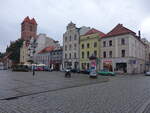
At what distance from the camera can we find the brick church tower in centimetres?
10775

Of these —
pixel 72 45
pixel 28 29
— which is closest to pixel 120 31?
pixel 72 45

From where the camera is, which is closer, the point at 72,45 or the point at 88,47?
the point at 88,47

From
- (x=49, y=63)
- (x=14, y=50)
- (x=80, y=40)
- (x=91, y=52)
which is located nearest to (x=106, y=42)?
(x=91, y=52)

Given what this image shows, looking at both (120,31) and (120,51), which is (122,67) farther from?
(120,31)

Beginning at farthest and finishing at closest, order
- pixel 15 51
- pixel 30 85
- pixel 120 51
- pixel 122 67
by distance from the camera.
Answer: pixel 15 51
pixel 120 51
pixel 122 67
pixel 30 85

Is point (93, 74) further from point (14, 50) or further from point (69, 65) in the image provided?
point (14, 50)

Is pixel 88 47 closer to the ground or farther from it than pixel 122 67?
farther from it

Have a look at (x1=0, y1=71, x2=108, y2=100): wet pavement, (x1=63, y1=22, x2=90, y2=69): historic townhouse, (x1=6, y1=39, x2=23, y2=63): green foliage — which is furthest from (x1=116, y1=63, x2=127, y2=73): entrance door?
(x1=6, y1=39, x2=23, y2=63): green foliage

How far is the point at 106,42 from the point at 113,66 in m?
7.65

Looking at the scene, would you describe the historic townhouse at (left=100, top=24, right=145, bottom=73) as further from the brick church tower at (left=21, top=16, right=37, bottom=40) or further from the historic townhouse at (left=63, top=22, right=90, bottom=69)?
the brick church tower at (left=21, top=16, right=37, bottom=40)

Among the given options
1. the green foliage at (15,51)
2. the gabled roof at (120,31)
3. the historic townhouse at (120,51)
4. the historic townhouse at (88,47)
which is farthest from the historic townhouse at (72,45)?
the green foliage at (15,51)

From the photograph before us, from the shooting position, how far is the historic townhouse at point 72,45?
190 feet

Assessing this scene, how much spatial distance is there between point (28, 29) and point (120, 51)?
8070cm

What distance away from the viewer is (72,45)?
5950 centimetres
